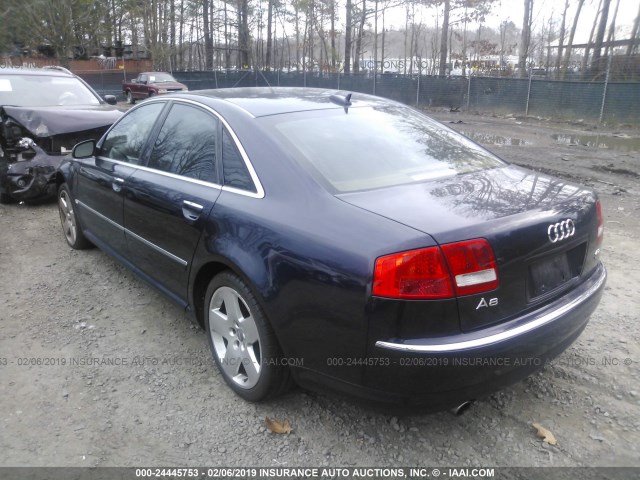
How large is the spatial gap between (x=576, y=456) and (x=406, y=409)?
2.90 ft

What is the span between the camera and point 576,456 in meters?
2.44

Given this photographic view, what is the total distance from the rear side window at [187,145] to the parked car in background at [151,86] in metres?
22.5

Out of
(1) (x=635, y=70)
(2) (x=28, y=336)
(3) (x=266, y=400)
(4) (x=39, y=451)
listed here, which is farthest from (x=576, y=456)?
(1) (x=635, y=70)

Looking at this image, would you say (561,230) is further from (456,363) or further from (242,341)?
(242,341)

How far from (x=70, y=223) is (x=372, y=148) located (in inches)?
138

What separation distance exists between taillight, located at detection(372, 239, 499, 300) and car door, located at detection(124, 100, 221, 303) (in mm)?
1192

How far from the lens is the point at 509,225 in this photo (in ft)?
7.37

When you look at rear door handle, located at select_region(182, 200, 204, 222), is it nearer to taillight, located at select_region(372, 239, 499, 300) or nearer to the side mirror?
taillight, located at select_region(372, 239, 499, 300)

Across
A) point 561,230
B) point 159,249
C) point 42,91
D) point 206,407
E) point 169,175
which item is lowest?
point 206,407

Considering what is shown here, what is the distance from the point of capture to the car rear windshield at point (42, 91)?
7.37 meters

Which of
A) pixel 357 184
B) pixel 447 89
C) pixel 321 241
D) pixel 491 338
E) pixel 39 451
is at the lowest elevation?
pixel 39 451

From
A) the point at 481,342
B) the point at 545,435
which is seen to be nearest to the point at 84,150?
the point at 481,342

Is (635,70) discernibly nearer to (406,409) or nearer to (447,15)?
(447,15)

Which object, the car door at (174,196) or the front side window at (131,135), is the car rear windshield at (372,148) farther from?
the front side window at (131,135)
